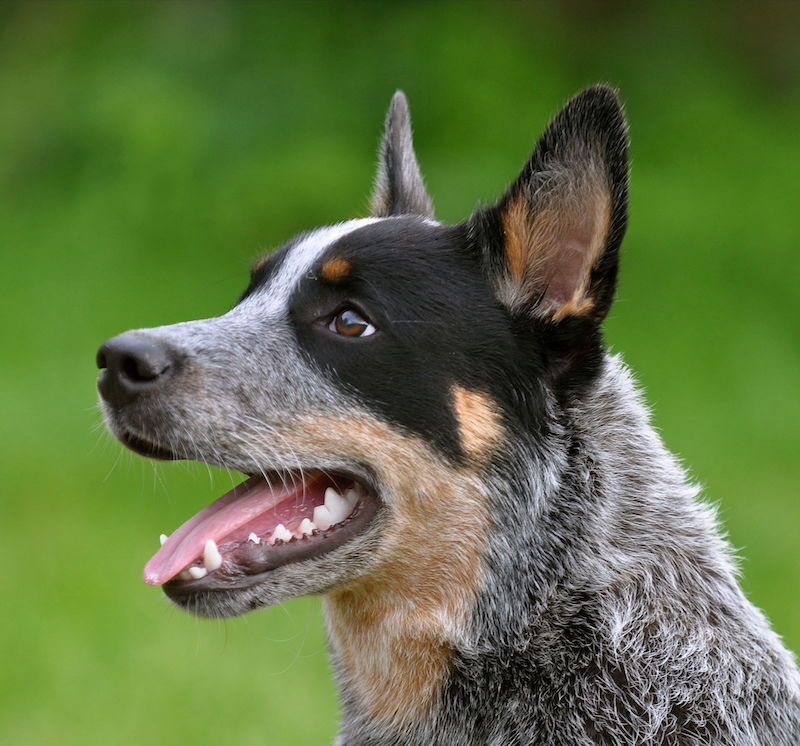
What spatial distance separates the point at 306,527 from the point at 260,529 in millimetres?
139

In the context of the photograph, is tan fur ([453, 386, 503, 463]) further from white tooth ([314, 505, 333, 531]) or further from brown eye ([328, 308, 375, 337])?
white tooth ([314, 505, 333, 531])

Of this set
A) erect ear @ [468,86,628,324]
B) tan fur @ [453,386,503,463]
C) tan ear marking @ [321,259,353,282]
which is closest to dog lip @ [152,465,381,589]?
tan fur @ [453,386,503,463]

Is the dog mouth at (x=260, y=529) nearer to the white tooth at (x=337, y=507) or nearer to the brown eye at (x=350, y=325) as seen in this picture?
the white tooth at (x=337, y=507)

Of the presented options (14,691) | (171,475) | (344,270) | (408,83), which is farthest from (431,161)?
(344,270)

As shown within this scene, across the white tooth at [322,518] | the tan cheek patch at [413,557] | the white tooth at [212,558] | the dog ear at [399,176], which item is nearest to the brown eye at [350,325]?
the tan cheek patch at [413,557]

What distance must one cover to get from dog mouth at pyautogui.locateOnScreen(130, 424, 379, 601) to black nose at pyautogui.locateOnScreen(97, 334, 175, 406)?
16cm

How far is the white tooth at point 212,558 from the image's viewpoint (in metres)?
4.07

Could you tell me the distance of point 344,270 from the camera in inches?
171

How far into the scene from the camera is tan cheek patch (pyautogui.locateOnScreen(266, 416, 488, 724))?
4.14 m

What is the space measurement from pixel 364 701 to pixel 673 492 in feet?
3.78

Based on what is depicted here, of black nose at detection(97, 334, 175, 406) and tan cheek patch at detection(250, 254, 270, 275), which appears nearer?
black nose at detection(97, 334, 175, 406)

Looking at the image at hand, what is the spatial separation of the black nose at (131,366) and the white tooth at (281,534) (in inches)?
21.5

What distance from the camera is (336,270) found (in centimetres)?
434

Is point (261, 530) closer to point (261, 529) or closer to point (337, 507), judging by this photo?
point (261, 529)
